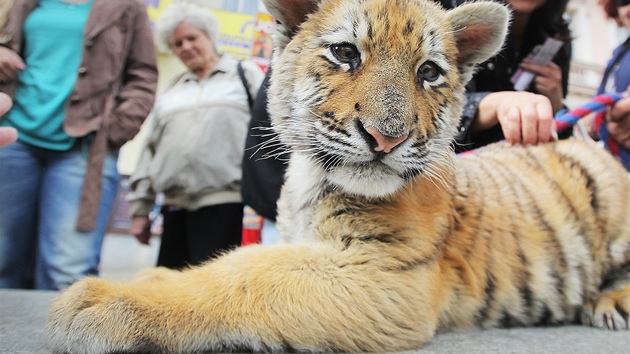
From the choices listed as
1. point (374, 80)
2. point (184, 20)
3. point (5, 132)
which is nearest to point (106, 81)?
point (184, 20)

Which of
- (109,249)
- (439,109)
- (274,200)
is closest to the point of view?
(439,109)

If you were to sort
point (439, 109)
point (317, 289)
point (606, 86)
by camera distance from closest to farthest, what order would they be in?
point (317, 289)
point (439, 109)
point (606, 86)

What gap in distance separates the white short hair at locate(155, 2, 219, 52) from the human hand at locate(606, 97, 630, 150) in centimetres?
281

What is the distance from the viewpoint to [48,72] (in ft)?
8.21

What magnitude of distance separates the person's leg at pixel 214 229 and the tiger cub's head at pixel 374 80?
1.58 meters

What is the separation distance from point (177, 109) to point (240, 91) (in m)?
0.48

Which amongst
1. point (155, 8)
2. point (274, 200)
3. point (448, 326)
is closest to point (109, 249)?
point (155, 8)

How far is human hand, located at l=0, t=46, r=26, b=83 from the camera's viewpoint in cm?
223

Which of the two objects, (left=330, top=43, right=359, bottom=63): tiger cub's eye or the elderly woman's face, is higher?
the elderly woman's face

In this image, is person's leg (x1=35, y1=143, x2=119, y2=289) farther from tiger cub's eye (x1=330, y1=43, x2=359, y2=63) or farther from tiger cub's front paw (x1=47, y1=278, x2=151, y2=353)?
tiger cub's eye (x1=330, y1=43, x2=359, y2=63)

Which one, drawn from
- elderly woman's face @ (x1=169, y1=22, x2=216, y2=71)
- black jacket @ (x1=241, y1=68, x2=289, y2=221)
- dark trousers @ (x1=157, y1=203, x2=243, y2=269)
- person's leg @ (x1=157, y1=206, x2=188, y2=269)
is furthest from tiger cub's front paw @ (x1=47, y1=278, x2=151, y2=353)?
elderly woman's face @ (x1=169, y1=22, x2=216, y2=71)

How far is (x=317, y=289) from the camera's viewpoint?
115 centimetres

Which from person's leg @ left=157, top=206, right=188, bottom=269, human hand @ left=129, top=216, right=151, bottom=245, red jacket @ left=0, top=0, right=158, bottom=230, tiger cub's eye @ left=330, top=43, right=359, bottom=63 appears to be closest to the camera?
tiger cub's eye @ left=330, top=43, right=359, bottom=63

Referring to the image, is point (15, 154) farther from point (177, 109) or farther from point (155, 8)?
point (155, 8)
